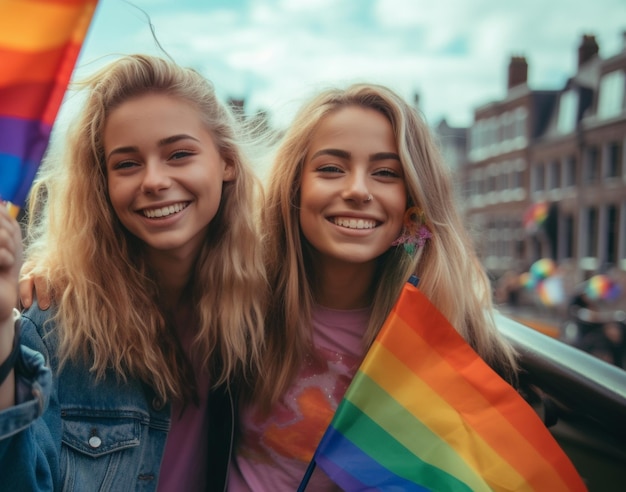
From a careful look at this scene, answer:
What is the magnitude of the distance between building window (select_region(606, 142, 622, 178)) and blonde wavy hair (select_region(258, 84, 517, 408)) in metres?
24.6

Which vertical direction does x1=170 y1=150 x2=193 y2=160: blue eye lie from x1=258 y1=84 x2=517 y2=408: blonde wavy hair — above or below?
above

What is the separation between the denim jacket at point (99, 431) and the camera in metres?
1.62

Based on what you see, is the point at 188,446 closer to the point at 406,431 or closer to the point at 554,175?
the point at 406,431

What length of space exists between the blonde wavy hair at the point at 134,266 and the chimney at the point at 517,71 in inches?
1274

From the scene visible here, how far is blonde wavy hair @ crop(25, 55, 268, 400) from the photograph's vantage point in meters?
1.88

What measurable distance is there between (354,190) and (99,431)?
1008mm

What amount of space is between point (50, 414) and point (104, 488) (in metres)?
0.26

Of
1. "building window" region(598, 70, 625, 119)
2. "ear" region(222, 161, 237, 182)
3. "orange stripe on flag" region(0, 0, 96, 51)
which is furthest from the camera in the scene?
"building window" region(598, 70, 625, 119)

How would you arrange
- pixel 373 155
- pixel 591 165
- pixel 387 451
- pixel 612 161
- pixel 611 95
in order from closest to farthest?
pixel 387 451 → pixel 373 155 → pixel 612 161 → pixel 611 95 → pixel 591 165

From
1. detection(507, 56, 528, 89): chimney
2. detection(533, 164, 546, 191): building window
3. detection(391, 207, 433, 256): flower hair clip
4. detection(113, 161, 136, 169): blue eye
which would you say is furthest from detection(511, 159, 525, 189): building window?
detection(113, 161, 136, 169): blue eye

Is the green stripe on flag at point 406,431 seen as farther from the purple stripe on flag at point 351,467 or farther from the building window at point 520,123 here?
the building window at point 520,123

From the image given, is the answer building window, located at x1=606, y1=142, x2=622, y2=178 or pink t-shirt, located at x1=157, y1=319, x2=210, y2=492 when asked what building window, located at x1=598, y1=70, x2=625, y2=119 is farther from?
pink t-shirt, located at x1=157, y1=319, x2=210, y2=492

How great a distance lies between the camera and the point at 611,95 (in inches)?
976

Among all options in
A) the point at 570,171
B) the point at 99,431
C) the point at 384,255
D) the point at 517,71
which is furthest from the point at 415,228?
the point at 517,71
